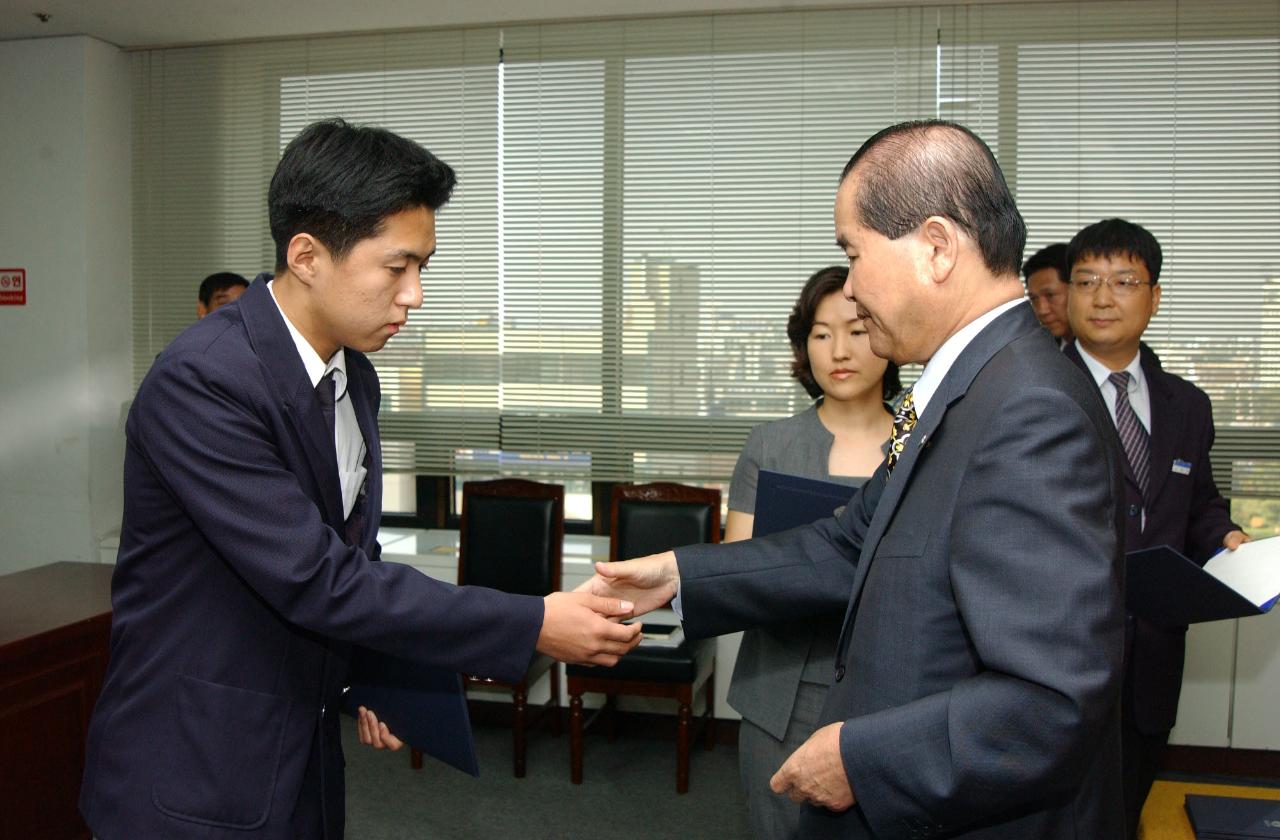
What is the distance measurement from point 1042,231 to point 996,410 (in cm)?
377

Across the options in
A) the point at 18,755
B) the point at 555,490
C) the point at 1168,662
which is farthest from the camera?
the point at 555,490

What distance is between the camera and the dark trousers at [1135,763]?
282 cm

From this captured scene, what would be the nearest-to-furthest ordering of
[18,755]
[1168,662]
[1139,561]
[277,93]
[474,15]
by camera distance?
[1139,561] < [18,755] < [1168,662] < [474,15] < [277,93]

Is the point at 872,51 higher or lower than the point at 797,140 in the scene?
higher

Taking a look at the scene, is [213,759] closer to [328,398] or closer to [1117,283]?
[328,398]

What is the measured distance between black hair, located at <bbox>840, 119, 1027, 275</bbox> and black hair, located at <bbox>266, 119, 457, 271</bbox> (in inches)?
28.1

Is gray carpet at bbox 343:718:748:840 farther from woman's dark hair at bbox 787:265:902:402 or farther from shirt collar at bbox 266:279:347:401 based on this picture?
shirt collar at bbox 266:279:347:401

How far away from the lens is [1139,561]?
81.9 inches

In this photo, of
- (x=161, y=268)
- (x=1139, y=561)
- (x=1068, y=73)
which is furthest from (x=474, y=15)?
(x=1139, y=561)

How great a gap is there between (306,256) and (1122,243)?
7.89ft

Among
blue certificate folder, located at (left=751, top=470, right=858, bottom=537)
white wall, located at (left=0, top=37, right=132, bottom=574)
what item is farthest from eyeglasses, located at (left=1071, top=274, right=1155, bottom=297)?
white wall, located at (left=0, top=37, right=132, bottom=574)

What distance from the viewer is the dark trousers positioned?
282 cm

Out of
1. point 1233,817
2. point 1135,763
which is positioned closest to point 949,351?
point 1233,817

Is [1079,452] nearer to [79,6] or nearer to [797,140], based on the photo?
[797,140]
